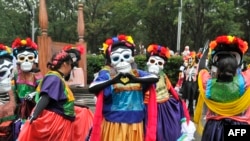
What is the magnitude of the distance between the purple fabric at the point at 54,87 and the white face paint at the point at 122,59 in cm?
75

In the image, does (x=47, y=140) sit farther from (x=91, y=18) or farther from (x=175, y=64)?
(x=91, y=18)

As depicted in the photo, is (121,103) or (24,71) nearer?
(121,103)

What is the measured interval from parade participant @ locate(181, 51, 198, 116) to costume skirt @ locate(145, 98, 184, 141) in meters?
4.90

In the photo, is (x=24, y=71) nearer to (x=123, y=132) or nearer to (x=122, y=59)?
(x=122, y=59)

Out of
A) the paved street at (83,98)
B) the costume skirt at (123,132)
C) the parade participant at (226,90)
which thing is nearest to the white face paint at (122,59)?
the costume skirt at (123,132)

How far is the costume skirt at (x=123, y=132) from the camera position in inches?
171

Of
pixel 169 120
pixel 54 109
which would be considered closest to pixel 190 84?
pixel 169 120

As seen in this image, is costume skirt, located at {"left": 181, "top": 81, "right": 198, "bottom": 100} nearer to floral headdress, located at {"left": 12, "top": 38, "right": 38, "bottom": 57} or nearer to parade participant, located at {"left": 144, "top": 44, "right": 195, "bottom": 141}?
parade participant, located at {"left": 144, "top": 44, "right": 195, "bottom": 141}

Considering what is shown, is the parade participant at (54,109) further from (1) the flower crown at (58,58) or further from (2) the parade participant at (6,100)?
(2) the parade participant at (6,100)

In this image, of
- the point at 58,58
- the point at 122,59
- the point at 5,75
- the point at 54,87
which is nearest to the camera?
the point at 122,59

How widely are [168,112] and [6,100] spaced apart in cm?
232

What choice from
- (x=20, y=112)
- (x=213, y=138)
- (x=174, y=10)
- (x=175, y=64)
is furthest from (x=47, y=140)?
(x=174, y=10)

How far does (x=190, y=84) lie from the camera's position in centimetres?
1104

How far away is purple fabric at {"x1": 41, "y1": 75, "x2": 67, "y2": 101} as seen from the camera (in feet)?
15.2
